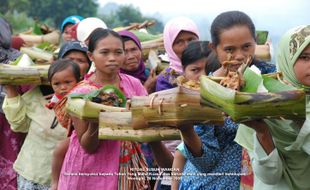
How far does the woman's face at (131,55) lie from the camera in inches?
252

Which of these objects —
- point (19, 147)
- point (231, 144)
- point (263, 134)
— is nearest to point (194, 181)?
point (231, 144)

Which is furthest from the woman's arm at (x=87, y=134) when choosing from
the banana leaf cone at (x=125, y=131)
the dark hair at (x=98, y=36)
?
the dark hair at (x=98, y=36)

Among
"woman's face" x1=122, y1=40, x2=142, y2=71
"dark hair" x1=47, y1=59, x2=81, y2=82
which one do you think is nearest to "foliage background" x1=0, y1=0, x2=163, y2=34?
"woman's face" x1=122, y1=40, x2=142, y2=71

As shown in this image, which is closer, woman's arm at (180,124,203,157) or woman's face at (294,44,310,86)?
woman's face at (294,44,310,86)

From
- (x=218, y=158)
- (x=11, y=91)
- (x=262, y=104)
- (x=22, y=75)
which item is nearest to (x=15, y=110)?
(x=11, y=91)

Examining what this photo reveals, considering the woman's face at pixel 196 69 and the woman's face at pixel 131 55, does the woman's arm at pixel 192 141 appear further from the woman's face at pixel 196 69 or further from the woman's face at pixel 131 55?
the woman's face at pixel 131 55

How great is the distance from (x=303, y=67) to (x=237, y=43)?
0.68 meters

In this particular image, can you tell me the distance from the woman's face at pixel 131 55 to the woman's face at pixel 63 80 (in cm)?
57

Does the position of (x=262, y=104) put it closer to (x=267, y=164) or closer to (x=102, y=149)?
(x=267, y=164)

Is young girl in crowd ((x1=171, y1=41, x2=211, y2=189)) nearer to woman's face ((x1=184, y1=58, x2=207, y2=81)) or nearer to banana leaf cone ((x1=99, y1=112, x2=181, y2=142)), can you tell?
woman's face ((x1=184, y1=58, x2=207, y2=81))

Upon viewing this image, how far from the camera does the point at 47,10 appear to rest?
65.5 metres

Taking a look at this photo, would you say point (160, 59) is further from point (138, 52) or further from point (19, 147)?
point (19, 147)

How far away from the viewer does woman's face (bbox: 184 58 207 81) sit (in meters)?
5.29

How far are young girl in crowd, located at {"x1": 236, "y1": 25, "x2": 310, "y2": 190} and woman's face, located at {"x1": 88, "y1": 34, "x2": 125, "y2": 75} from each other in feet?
5.25
